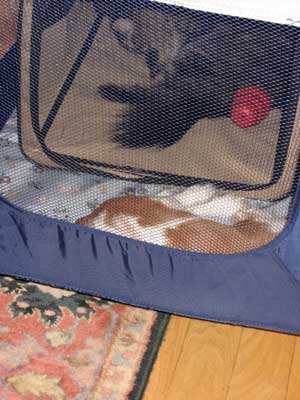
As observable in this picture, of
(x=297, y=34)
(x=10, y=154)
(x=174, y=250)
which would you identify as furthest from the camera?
(x=10, y=154)

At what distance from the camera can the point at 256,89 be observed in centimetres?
113

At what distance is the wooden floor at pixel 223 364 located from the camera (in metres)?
1.30

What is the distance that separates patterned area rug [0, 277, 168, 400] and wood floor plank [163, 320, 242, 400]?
2.5 inches

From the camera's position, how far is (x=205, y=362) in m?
1.35

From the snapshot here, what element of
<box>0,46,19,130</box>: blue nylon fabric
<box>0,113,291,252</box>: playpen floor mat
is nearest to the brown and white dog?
<box>0,113,291,252</box>: playpen floor mat

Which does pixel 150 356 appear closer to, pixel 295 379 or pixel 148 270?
pixel 148 270

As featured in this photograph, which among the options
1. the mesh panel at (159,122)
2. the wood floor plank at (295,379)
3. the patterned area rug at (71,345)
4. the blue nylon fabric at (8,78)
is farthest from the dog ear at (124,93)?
the wood floor plank at (295,379)

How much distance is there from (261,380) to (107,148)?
0.58m

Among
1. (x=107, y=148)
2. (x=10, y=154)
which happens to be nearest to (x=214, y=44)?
(x=107, y=148)

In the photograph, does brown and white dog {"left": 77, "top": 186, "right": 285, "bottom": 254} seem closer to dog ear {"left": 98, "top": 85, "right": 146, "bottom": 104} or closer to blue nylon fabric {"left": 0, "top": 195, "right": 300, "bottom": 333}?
blue nylon fabric {"left": 0, "top": 195, "right": 300, "bottom": 333}

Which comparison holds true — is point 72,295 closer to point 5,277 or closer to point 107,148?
point 5,277

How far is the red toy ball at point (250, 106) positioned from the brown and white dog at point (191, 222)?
0.16 metres

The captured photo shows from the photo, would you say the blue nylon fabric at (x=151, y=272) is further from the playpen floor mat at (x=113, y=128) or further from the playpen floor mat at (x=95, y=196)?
the playpen floor mat at (x=113, y=128)

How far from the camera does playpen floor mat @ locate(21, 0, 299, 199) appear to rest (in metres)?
1.19
